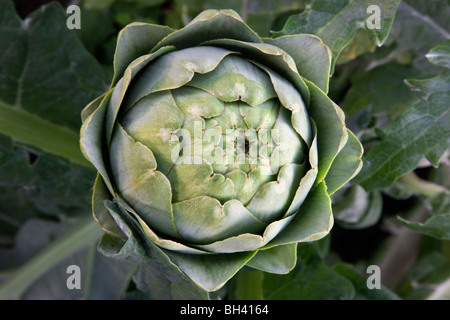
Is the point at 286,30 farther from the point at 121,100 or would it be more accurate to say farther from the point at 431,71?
the point at 431,71

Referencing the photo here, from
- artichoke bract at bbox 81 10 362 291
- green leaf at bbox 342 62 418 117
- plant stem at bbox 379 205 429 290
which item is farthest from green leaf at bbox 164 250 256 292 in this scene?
plant stem at bbox 379 205 429 290

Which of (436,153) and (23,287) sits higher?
(436,153)

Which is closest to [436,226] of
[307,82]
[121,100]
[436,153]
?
[436,153]

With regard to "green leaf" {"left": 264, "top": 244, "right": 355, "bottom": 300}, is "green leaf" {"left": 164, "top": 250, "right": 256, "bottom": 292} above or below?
above

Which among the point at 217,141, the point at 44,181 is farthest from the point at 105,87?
the point at 217,141

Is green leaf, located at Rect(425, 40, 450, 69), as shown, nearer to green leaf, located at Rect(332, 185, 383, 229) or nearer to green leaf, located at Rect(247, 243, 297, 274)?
green leaf, located at Rect(332, 185, 383, 229)

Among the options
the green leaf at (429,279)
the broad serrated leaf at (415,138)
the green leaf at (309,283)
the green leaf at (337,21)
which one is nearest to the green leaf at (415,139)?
the broad serrated leaf at (415,138)

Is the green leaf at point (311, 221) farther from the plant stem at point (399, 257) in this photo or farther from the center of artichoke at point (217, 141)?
the plant stem at point (399, 257)
